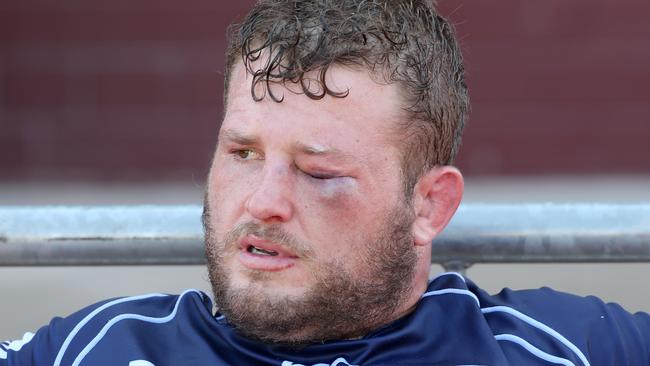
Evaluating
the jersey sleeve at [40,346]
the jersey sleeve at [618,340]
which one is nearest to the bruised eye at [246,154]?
the jersey sleeve at [40,346]

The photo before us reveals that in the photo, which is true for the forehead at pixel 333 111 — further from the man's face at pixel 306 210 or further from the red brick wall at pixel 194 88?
the red brick wall at pixel 194 88

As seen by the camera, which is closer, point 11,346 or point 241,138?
point 241,138

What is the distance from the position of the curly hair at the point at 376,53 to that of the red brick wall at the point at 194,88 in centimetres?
377

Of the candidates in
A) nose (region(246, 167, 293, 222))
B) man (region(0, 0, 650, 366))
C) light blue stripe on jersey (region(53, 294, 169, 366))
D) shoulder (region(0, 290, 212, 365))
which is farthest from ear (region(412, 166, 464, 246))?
light blue stripe on jersey (region(53, 294, 169, 366))

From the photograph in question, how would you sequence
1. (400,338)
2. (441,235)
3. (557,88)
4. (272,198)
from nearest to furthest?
(272,198)
(400,338)
(441,235)
(557,88)

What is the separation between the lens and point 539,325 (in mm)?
1957

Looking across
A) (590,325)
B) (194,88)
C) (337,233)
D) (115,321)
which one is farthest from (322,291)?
(194,88)

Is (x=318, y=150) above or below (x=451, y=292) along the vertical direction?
above

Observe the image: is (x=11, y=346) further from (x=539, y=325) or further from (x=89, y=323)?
(x=539, y=325)

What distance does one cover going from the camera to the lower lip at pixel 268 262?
1745 mm

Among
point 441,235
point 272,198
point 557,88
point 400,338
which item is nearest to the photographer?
point 272,198

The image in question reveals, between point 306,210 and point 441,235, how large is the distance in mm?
421

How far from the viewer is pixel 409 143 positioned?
1.85m

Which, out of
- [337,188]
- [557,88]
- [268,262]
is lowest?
[268,262]
